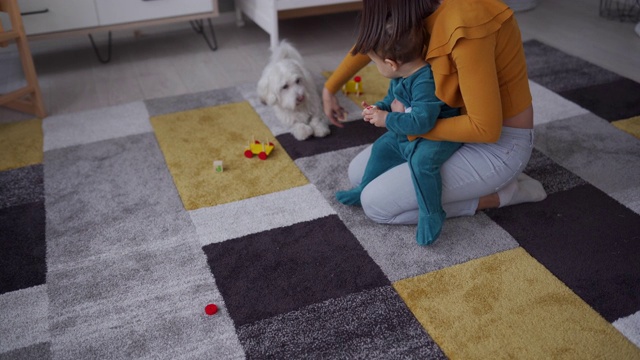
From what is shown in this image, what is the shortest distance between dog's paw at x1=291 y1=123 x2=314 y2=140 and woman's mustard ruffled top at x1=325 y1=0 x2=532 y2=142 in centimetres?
72

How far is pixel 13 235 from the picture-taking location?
5.41 ft

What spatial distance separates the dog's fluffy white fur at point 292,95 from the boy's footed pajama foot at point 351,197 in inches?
17.2

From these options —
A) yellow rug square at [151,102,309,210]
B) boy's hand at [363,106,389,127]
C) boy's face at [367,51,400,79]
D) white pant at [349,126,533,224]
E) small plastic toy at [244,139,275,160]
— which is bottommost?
yellow rug square at [151,102,309,210]

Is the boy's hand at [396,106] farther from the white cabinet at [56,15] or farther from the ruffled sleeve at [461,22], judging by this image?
the white cabinet at [56,15]

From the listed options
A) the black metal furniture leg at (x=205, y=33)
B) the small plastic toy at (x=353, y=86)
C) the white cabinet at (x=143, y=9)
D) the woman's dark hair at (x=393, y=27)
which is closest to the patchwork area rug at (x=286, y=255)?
the small plastic toy at (x=353, y=86)

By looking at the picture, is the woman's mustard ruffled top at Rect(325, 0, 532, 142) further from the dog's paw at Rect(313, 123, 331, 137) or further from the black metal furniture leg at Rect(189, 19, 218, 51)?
the black metal furniture leg at Rect(189, 19, 218, 51)

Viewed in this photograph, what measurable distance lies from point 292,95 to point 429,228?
2.69 ft

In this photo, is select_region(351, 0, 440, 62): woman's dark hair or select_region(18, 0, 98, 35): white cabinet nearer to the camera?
select_region(351, 0, 440, 62): woman's dark hair

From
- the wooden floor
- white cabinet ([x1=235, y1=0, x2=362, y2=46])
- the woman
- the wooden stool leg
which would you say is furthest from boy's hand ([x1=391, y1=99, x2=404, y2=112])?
the wooden stool leg

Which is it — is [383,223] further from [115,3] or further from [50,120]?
[115,3]

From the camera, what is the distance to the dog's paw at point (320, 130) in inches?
83.4

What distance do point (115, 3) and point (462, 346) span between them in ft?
7.11

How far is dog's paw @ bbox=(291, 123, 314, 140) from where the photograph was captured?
2.10 meters

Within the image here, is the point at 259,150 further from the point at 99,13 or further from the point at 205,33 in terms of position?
the point at 205,33
